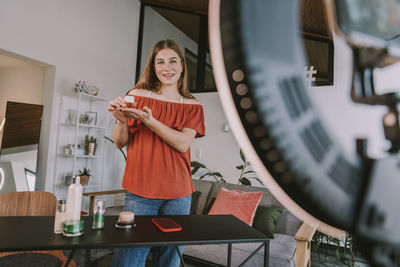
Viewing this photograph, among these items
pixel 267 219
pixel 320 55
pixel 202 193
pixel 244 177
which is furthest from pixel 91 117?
pixel 320 55

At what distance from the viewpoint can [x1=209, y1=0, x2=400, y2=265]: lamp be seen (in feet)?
0.45

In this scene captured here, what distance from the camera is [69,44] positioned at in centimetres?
304

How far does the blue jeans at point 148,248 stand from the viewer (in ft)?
3.10

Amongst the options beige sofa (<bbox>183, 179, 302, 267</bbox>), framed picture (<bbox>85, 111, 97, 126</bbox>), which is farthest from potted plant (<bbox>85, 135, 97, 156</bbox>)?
beige sofa (<bbox>183, 179, 302, 267</bbox>)

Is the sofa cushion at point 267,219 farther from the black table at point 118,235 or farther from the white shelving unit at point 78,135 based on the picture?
the white shelving unit at point 78,135

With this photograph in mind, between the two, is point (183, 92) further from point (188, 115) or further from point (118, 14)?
point (118, 14)

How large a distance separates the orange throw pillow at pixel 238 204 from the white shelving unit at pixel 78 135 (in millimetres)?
1717

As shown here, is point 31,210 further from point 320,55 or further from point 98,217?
point 320,55

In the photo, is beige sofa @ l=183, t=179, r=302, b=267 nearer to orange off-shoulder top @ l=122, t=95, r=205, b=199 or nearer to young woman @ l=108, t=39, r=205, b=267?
young woman @ l=108, t=39, r=205, b=267

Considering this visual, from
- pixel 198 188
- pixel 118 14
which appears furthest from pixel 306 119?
pixel 118 14

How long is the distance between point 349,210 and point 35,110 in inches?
131

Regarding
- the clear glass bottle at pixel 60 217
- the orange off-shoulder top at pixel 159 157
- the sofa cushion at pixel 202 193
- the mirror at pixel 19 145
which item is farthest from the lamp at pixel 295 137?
the mirror at pixel 19 145

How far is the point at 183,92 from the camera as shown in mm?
1056

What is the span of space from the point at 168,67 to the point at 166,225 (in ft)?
1.97
